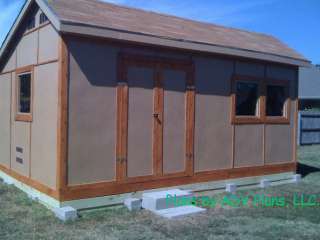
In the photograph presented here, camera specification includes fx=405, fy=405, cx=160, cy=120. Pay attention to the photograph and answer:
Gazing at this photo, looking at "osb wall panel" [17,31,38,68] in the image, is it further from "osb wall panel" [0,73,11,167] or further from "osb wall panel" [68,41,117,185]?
"osb wall panel" [68,41,117,185]

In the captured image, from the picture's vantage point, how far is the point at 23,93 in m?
8.10

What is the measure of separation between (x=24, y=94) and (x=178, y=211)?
387cm

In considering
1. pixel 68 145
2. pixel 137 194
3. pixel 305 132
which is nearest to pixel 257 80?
pixel 137 194

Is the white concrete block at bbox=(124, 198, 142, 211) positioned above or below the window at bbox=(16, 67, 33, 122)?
below

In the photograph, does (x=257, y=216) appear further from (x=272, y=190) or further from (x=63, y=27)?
(x=63, y=27)

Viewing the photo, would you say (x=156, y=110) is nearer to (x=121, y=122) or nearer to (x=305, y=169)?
(x=121, y=122)

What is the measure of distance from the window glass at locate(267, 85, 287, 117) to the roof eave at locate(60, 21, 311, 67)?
0.66 m

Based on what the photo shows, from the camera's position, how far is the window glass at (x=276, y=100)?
9.40 meters

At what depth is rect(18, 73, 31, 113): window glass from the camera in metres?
7.77

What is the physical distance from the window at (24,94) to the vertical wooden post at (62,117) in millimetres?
1548

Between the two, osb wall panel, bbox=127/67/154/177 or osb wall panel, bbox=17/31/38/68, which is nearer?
osb wall panel, bbox=127/67/154/177

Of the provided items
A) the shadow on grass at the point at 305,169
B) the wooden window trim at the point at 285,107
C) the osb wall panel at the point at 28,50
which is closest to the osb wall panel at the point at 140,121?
the osb wall panel at the point at 28,50

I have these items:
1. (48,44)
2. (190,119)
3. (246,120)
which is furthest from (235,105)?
(48,44)

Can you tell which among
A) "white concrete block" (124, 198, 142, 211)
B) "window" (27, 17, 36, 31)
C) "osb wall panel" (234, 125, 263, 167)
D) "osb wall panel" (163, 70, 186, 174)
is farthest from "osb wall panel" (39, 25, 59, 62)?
"osb wall panel" (234, 125, 263, 167)
